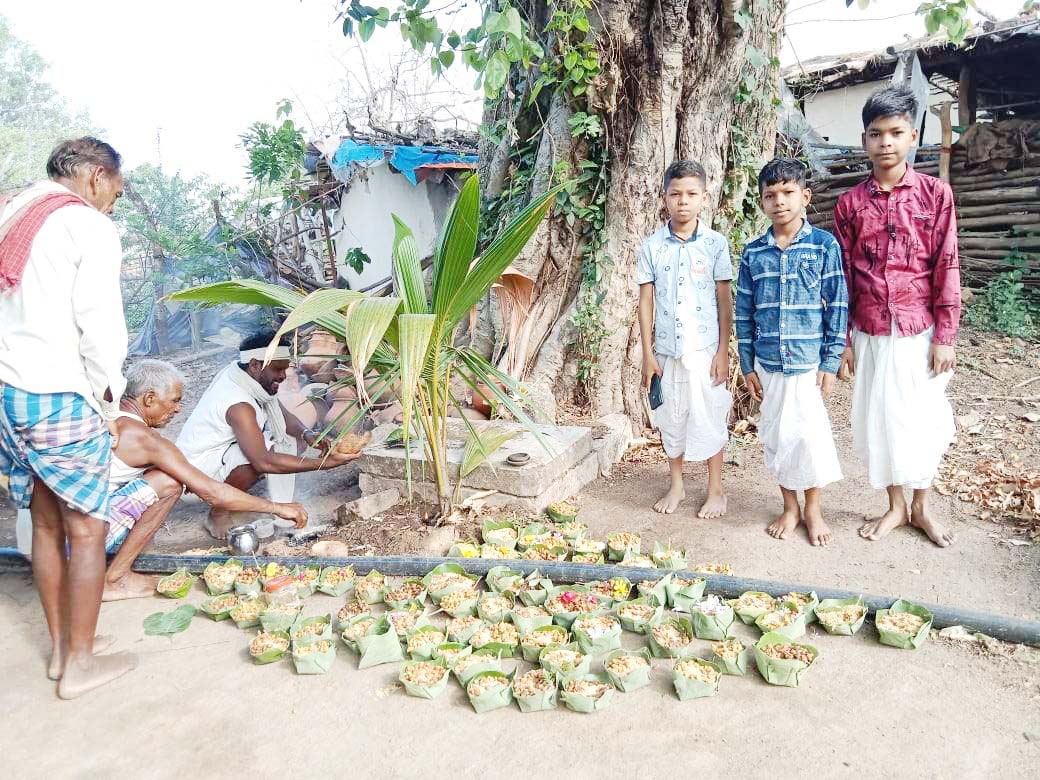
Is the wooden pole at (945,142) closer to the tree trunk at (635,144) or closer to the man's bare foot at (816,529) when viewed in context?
the tree trunk at (635,144)

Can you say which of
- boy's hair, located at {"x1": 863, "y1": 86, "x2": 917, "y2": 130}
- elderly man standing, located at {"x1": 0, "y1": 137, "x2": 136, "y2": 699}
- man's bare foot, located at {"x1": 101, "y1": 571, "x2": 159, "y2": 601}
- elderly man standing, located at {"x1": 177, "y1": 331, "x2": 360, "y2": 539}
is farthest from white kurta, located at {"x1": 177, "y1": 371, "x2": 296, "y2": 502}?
boy's hair, located at {"x1": 863, "y1": 86, "x2": 917, "y2": 130}

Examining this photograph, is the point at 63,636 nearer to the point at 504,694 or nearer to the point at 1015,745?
the point at 504,694

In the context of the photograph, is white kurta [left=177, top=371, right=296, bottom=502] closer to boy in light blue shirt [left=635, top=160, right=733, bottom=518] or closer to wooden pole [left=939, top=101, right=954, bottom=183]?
boy in light blue shirt [left=635, top=160, right=733, bottom=518]

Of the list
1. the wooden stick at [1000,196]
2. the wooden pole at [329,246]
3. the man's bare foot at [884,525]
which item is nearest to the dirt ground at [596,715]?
the man's bare foot at [884,525]

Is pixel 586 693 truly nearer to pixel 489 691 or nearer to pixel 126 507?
pixel 489 691

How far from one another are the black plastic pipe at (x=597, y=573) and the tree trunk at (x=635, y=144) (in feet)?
6.20

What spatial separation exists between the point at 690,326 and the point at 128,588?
263 centimetres

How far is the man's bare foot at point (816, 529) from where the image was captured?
2.98 metres

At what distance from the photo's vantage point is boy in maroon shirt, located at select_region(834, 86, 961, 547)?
106 inches

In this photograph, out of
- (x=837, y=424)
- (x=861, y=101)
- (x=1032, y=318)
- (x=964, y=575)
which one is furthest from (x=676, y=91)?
(x=861, y=101)

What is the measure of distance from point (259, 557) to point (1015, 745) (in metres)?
2.69

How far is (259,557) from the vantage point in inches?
120

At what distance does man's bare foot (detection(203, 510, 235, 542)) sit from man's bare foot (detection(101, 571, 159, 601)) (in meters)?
0.73

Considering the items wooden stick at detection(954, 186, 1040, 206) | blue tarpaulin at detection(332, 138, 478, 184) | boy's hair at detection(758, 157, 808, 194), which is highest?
blue tarpaulin at detection(332, 138, 478, 184)
